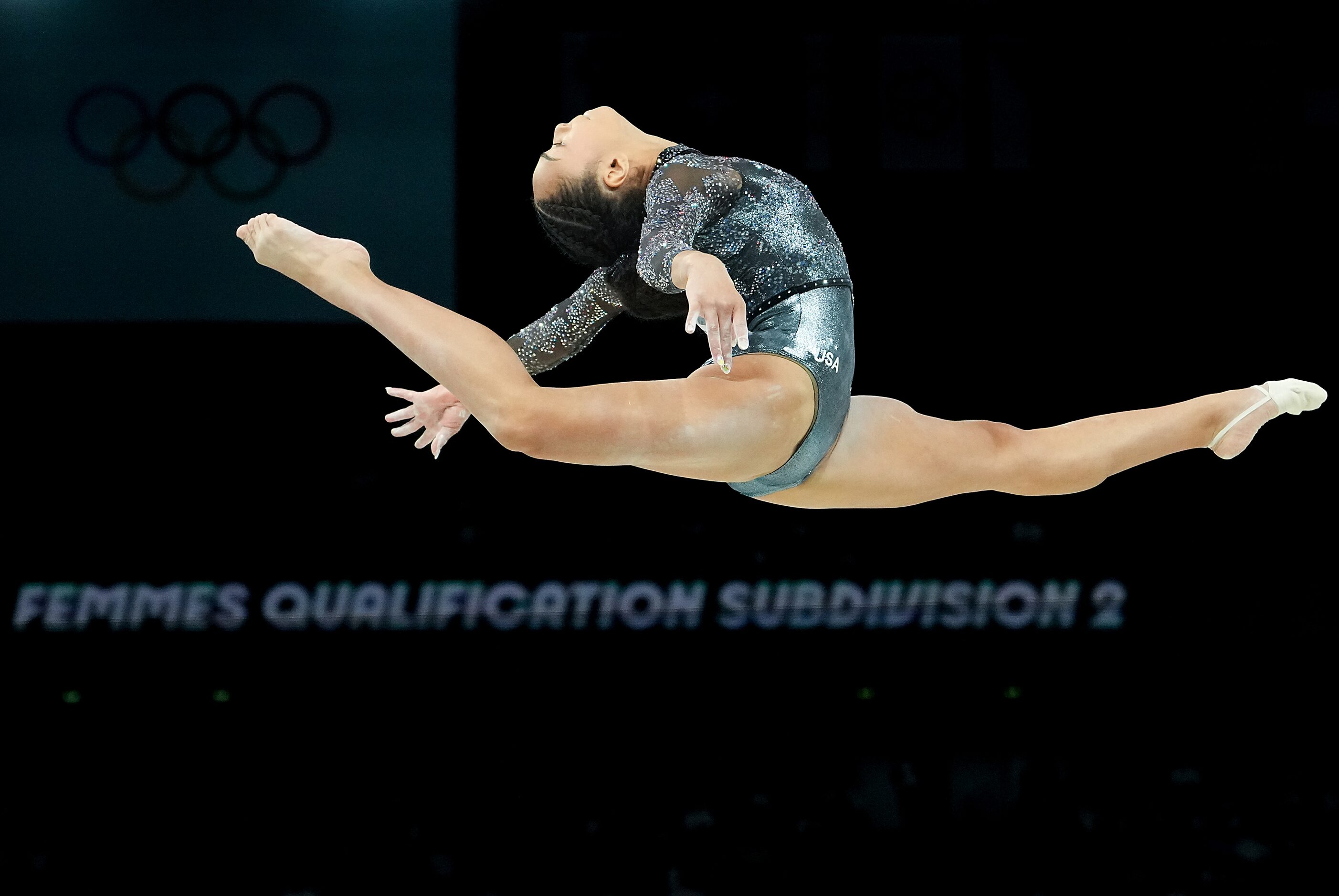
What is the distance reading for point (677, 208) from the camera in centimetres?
245

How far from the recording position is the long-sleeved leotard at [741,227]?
244cm

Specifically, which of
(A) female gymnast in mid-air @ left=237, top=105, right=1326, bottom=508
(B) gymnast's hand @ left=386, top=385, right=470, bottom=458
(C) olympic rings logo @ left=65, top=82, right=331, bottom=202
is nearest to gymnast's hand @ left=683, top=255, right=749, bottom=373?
(A) female gymnast in mid-air @ left=237, top=105, right=1326, bottom=508

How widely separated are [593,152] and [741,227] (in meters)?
0.34

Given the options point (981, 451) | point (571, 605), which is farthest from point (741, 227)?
point (571, 605)

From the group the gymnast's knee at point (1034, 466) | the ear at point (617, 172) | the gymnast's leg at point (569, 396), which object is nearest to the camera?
the gymnast's leg at point (569, 396)

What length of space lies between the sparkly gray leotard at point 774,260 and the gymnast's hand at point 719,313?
0.28 metres

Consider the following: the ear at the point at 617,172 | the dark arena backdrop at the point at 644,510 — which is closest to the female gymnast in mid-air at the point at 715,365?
the ear at the point at 617,172

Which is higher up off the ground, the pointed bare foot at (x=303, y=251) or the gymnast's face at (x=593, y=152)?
the gymnast's face at (x=593, y=152)

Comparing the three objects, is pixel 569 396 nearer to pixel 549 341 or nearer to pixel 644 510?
pixel 549 341

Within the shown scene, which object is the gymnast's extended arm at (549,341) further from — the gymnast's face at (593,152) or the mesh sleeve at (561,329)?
the gymnast's face at (593,152)

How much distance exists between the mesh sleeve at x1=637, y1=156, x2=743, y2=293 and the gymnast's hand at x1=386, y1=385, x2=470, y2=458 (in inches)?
25.0

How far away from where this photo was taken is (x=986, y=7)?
206 inches

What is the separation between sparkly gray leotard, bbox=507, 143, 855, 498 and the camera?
2471 mm

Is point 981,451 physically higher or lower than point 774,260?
lower
